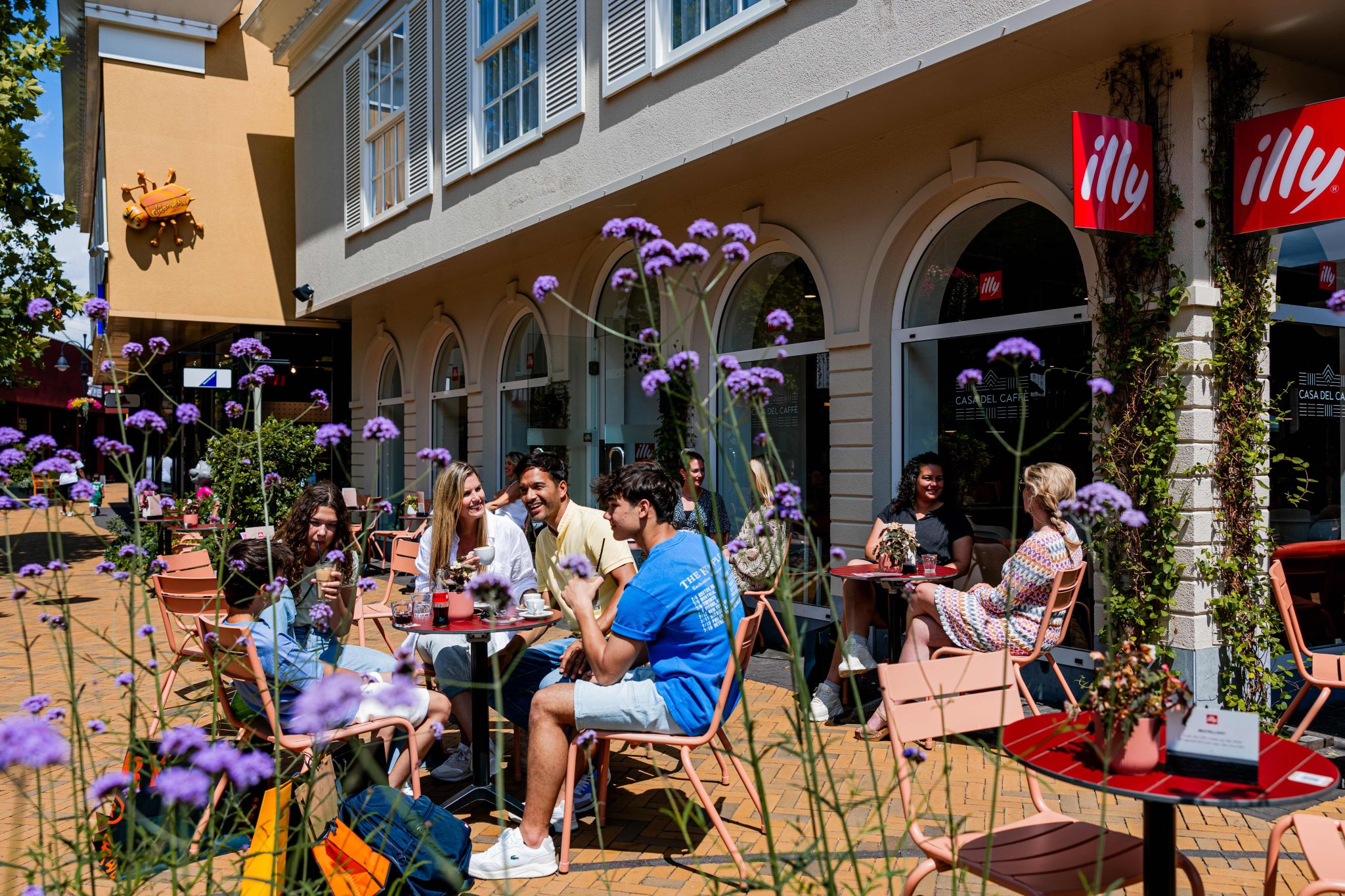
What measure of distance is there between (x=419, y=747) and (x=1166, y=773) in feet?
9.39

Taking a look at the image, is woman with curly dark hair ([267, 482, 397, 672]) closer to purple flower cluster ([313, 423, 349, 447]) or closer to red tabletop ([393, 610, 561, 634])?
red tabletop ([393, 610, 561, 634])

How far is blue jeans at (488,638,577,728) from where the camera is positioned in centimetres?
445

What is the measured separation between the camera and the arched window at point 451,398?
14141 mm

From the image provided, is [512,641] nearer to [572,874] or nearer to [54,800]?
[572,874]

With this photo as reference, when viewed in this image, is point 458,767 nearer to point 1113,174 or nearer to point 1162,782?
point 1162,782

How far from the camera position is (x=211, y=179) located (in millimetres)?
17625

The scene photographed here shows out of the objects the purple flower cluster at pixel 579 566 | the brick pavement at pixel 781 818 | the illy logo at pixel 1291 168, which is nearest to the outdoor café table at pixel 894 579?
the brick pavement at pixel 781 818

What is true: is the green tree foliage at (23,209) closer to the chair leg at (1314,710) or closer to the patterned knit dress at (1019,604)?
the patterned knit dress at (1019,604)

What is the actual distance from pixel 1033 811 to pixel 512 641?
2.32 m

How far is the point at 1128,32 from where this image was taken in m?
5.27

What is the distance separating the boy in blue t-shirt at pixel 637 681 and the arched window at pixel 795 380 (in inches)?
151

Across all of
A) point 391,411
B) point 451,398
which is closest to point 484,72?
point 451,398

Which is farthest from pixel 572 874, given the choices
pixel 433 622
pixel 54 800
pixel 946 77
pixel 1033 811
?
pixel 946 77

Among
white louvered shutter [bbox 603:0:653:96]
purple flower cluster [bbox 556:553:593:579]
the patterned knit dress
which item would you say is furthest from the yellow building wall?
purple flower cluster [bbox 556:553:593:579]
